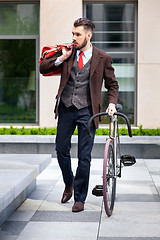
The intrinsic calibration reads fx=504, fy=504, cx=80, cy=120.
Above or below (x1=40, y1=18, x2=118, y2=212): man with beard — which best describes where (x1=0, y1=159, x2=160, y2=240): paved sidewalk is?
below

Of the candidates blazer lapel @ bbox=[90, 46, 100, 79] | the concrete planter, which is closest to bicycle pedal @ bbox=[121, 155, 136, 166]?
blazer lapel @ bbox=[90, 46, 100, 79]

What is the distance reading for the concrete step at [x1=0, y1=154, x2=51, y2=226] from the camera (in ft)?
15.6

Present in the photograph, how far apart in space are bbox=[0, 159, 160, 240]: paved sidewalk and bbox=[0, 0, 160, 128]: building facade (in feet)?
18.1

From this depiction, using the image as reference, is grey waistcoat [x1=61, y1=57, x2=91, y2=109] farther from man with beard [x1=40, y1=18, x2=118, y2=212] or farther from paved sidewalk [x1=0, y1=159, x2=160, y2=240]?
paved sidewalk [x1=0, y1=159, x2=160, y2=240]

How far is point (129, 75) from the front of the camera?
13.5m

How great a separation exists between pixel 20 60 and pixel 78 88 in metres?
8.20

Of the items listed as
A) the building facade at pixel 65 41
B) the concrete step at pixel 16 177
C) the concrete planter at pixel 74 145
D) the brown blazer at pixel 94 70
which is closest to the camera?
the concrete step at pixel 16 177

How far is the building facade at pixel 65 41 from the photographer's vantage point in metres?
13.0

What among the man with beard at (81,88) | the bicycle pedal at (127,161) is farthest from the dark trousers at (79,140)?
the bicycle pedal at (127,161)

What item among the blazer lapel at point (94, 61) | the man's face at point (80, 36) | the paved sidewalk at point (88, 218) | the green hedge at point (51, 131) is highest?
the man's face at point (80, 36)

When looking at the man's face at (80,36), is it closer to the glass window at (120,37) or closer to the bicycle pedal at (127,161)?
the bicycle pedal at (127,161)

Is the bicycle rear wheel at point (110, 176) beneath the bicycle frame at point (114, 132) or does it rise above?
beneath

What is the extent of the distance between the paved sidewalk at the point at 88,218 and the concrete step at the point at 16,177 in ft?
0.35

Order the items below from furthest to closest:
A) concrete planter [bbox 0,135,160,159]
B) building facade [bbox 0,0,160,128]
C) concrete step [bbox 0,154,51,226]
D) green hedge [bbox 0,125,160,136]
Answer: building facade [bbox 0,0,160,128] → green hedge [bbox 0,125,160,136] → concrete planter [bbox 0,135,160,159] → concrete step [bbox 0,154,51,226]
